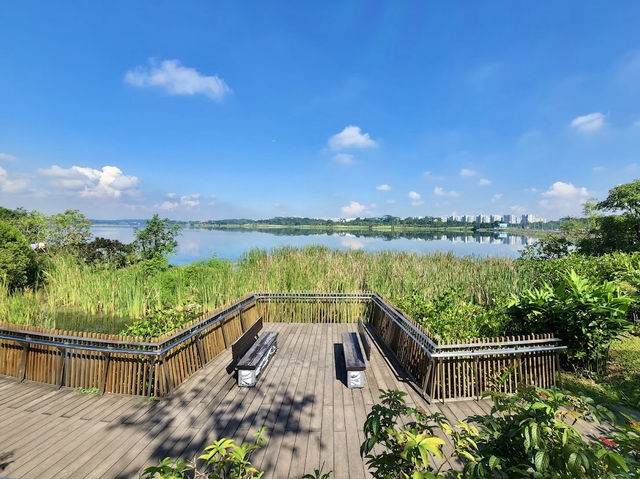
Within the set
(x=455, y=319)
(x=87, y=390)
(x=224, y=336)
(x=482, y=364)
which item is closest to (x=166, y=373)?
(x=87, y=390)

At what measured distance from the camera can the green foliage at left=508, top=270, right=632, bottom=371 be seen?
4270 mm

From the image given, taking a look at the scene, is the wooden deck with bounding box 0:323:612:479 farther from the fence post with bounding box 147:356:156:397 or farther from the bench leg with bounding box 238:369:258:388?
the fence post with bounding box 147:356:156:397

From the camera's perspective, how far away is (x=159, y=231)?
1761cm

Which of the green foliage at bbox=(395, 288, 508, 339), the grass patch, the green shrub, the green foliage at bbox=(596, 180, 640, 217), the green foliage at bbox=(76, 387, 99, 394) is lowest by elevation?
the green foliage at bbox=(76, 387, 99, 394)

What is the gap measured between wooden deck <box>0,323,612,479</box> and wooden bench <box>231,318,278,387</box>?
154 mm

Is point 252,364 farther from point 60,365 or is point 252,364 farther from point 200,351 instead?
point 60,365

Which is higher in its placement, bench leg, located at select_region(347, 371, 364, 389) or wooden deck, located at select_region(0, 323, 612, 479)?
bench leg, located at select_region(347, 371, 364, 389)

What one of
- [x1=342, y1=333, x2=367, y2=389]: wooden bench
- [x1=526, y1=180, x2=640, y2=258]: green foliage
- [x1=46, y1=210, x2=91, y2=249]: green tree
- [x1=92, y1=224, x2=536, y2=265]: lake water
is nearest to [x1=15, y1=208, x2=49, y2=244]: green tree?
[x1=46, y1=210, x2=91, y2=249]: green tree

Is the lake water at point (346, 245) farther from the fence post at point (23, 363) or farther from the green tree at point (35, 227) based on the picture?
the fence post at point (23, 363)

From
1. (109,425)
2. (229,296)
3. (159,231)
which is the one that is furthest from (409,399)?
(159,231)

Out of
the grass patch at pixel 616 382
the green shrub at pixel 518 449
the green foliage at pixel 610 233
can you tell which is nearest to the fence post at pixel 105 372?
the green shrub at pixel 518 449

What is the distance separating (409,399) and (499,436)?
3143 millimetres

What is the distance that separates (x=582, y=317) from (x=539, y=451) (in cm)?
446

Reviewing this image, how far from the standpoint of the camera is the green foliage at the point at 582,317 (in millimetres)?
4270
